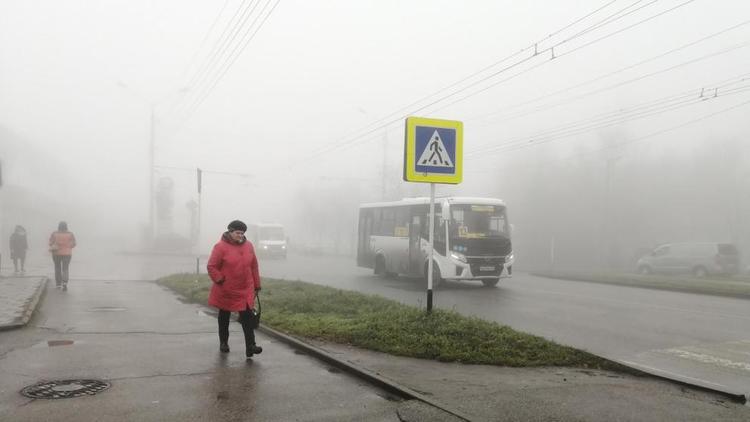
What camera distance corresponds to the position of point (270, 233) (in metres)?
43.1

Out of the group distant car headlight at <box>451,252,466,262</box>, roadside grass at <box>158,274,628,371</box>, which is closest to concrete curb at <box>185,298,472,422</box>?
roadside grass at <box>158,274,628,371</box>

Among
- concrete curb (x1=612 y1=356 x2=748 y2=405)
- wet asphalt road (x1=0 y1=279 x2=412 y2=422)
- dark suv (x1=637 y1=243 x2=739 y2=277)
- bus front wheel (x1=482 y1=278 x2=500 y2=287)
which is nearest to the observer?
wet asphalt road (x1=0 y1=279 x2=412 y2=422)

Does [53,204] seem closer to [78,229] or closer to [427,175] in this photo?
[78,229]

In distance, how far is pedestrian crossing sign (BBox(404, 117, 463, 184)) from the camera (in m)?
8.13

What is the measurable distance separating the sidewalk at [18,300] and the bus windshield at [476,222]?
1078 cm

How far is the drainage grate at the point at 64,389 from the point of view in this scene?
206 inches

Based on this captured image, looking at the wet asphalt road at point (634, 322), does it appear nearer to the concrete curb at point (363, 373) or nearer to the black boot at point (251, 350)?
the concrete curb at point (363, 373)

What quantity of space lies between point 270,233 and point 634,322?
34749 millimetres

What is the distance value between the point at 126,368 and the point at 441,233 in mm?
12170

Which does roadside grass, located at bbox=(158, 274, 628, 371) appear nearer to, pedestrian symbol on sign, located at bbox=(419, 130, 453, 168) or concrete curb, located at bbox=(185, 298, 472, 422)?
concrete curb, located at bbox=(185, 298, 472, 422)

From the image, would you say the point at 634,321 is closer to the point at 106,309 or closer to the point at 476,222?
the point at 476,222

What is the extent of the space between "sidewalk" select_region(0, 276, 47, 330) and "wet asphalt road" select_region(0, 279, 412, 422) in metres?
0.19

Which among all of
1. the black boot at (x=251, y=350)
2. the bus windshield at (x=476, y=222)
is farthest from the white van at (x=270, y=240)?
the black boot at (x=251, y=350)

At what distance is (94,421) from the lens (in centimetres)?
455
